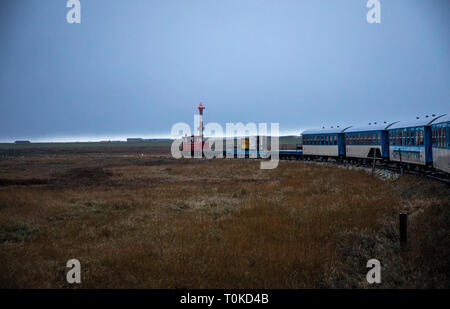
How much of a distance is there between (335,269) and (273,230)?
12.1 ft

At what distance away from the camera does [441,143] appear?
707 inches

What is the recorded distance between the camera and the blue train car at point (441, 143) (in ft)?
55.2

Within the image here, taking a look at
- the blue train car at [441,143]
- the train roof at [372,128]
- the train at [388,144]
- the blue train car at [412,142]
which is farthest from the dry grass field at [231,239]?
the train roof at [372,128]

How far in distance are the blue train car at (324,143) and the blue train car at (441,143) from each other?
17358 millimetres

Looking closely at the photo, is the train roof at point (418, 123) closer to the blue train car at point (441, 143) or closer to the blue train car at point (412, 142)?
the blue train car at point (412, 142)

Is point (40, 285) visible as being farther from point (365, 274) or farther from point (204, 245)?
point (365, 274)

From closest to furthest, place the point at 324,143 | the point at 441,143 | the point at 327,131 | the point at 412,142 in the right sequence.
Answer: the point at 441,143, the point at 412,142, the point at 327,131, the point at 324,143

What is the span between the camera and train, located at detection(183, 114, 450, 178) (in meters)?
18.8

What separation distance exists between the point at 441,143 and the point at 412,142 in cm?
582

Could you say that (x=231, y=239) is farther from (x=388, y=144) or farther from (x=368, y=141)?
(x=368, y=141)

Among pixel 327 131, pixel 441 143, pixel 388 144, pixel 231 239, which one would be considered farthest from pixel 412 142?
pixel 231 239

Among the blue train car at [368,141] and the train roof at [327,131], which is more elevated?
the train roof at [327,131]
